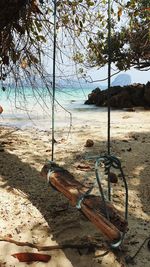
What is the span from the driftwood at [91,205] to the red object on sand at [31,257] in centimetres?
62

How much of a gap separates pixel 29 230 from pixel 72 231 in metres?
0.46

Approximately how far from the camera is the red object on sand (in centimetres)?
327

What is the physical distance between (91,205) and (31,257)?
888mm

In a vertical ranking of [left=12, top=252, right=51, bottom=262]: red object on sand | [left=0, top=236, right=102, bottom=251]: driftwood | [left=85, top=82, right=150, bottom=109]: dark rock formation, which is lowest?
[left=12, top=252, right=51, bottom=262]: red object on sand

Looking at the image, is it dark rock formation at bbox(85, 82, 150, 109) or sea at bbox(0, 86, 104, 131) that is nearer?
sea at bbox(0, 86, 104, 131)

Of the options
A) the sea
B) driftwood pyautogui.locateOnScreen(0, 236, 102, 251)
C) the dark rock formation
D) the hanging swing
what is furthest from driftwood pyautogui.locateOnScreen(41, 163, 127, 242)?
the dark rock formation

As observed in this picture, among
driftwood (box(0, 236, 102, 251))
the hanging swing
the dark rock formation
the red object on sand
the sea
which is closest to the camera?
the hanging swing

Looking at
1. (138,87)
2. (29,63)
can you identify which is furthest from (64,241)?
(138,87)

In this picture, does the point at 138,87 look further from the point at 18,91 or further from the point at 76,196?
the point at 76,196

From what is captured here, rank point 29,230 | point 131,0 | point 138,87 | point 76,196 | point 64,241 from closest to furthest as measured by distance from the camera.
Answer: point 76,196, point 64,241, point 29,230, point 131,0, point 138,87

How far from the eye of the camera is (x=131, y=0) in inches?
206

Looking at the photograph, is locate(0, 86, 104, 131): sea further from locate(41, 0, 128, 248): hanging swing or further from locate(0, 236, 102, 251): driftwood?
locate(0, 236, 102, 251): driftwood

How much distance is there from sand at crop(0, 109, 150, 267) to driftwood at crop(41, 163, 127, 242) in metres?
0.58

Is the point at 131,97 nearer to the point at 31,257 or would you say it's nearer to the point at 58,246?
the point at 58,246
